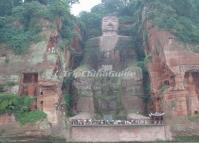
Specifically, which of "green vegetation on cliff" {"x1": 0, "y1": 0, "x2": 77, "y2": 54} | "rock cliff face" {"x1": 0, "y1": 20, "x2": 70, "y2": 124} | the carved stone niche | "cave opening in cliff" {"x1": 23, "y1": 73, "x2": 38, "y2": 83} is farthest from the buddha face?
"cave opening in cliff" {"x1": 23, "y1": 73, "x2": 38, "y2": 83}

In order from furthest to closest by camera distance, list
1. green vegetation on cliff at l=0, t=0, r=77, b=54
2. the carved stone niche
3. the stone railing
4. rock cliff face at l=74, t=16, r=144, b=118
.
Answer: the carved stone niche < rock cliff face at l=74, t=16, r=144, b=118 < green vegetation on cliff at l=0, t=0, r=77, b=54 < the stone railing

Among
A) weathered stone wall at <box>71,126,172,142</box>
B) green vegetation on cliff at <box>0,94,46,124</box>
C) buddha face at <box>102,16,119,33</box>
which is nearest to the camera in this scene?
green vegetation on cliff at <box>0,94,46,124</box>

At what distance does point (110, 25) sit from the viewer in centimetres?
4128

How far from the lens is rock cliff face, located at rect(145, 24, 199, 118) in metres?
29.8

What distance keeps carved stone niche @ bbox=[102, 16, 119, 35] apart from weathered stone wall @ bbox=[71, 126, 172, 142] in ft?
49.9

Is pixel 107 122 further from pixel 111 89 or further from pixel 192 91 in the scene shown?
pixel 192 91

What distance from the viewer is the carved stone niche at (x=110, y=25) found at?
4097 centimetres

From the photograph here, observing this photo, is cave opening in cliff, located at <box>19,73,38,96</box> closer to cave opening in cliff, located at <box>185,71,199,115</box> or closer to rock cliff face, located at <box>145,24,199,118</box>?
rock cliff face, located at <box>145,24,199,118</box>

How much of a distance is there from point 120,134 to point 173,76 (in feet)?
21.7

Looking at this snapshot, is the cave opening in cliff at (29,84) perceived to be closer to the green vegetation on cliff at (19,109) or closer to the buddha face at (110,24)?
the green vegetation on cliff at (19,109)

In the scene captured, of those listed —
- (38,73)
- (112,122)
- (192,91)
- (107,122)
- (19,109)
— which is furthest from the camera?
(192,91)

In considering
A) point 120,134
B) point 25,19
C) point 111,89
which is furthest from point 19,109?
point 25,19

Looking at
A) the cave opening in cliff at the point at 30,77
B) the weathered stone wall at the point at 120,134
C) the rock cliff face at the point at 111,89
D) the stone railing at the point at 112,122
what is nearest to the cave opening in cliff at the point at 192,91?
the stone railing at the point at 112,122

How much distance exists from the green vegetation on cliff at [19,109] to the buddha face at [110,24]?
15.5m
